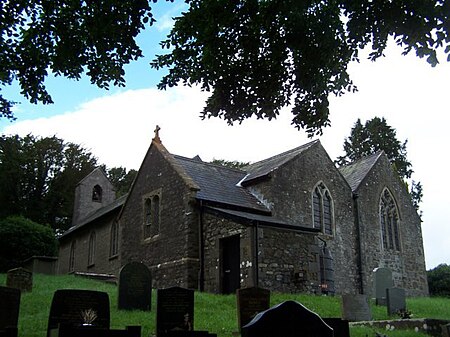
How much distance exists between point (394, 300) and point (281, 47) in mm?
9564

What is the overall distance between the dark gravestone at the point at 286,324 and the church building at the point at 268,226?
11660 mm

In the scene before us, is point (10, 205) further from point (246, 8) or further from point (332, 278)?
point (246, 8)

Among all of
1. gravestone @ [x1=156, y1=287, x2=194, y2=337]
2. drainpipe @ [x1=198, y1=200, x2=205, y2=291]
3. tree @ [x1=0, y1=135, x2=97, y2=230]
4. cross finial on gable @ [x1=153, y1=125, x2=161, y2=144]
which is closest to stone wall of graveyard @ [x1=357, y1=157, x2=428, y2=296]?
drainpipe @ [x1=198, y1=200, x2=205, y2=291]

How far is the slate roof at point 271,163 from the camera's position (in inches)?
1000

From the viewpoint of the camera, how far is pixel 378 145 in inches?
2085

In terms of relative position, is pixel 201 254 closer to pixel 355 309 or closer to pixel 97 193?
pixel 355 309

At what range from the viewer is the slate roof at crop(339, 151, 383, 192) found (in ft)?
97.5

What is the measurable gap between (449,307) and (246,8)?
1493 cm

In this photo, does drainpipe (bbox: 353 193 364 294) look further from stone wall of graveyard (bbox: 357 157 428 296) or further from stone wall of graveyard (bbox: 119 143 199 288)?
stone wall of graveyard (bbox: 119 143 199 288)

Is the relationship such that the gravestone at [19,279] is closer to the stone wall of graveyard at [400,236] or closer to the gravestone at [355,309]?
the gravestone at [355,309]

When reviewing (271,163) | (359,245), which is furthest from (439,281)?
(271,163)

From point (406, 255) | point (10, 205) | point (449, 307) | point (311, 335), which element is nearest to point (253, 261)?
point (449, 307)

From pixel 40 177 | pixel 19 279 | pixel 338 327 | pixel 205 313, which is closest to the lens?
pixel 338 327

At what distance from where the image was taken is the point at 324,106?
500 inches
